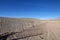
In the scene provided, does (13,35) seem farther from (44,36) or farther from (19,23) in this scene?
(44,36)

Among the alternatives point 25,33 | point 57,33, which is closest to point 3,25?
point 25,33

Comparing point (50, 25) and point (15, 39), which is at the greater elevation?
point (50, 25)

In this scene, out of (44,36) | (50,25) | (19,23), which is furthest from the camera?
(19,23)

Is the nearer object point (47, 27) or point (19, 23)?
point (47, 27)

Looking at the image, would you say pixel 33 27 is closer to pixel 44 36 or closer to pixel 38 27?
pixel 38 27

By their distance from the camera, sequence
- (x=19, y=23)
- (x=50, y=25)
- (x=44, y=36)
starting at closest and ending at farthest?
(x=44, y=36), (x=50, y=25), (x=19, y=23)

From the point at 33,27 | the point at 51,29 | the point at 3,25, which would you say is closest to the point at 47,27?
the point at 51,29
